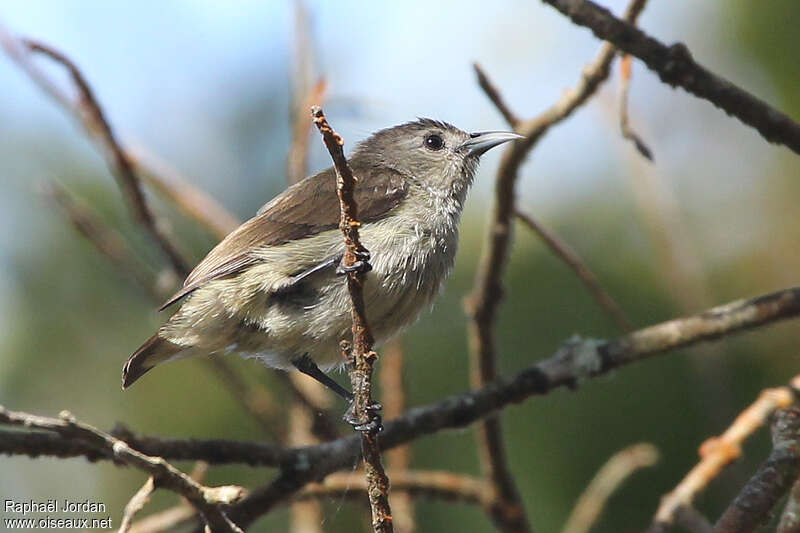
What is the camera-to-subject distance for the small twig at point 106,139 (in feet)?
10.4

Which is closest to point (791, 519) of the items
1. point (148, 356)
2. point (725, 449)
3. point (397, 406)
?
point (725, 449)

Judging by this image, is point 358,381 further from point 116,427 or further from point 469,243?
point 469,243

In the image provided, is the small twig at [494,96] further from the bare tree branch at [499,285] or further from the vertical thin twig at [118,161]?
the vertical thin twig at [118,161]

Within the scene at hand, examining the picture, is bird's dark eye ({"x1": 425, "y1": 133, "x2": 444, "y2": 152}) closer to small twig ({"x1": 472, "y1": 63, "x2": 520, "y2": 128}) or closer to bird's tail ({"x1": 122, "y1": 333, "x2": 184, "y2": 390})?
small twig ({"x1": 472, "y1": 63, "x2": 520, "y2": 128})

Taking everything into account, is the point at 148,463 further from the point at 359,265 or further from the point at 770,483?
the point at 770,483

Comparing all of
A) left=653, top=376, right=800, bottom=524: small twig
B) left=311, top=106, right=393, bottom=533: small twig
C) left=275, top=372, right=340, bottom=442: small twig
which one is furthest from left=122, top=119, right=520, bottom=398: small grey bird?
left=653, top=376, right=800, bottom=524: small twig

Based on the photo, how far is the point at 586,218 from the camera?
5492mm

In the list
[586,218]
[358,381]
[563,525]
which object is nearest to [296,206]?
[358,381]

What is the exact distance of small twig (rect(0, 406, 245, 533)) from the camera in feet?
6.44

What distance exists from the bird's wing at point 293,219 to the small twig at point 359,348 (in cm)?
104

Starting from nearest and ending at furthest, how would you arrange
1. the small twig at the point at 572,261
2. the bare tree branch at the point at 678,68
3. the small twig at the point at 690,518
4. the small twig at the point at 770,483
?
the small twig at the point at 770,483
the bare tree branch at the point at 678,68
the small twig at the point at 690,518
the small twig at the point at 572,261

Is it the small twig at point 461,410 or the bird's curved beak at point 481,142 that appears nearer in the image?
the small twig at point 461,410

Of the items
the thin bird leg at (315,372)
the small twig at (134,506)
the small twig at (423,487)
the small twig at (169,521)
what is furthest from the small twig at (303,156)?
the small twig at (134,506)

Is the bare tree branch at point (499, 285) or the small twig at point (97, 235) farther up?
the small twig at point (97, 235)
